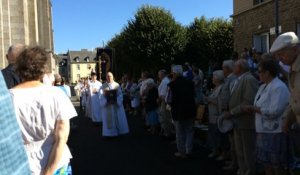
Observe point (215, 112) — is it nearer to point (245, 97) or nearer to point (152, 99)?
point (245, 97)

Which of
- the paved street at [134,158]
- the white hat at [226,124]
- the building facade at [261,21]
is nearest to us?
the white hat at [226,124]

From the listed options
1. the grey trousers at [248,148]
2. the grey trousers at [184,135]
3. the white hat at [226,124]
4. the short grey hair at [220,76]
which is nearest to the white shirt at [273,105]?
the grey trousers at [248,148]

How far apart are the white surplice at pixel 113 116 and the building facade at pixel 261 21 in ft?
27.4

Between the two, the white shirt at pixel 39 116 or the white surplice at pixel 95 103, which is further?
the white surplice at pixel 95 103

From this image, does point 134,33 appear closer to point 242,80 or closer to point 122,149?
point 122,149

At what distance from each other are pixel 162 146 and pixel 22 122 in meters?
8.67

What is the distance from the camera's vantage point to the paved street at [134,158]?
352 inches

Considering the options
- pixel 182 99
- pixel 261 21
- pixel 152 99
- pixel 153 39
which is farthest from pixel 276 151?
pixel 153 39

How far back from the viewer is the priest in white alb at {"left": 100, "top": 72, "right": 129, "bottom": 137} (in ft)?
46.4

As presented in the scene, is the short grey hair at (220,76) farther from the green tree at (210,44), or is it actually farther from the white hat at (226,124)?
the green tree at (210,44)

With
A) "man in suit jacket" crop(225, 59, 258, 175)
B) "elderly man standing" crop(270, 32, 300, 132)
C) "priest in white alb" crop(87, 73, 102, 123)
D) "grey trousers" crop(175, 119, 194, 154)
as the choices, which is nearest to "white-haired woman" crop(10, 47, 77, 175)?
"elderly man standing" crop(270, 32, 300, 132)

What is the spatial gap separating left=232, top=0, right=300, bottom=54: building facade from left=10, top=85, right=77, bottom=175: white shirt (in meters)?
16.7

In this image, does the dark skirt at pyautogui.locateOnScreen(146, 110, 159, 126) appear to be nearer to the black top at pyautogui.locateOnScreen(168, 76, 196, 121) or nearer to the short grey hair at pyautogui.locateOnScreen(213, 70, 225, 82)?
the black top at pyautogui.locateOnScreen(168, 76, 196, 121)

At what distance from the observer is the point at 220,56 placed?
47.0 meters
